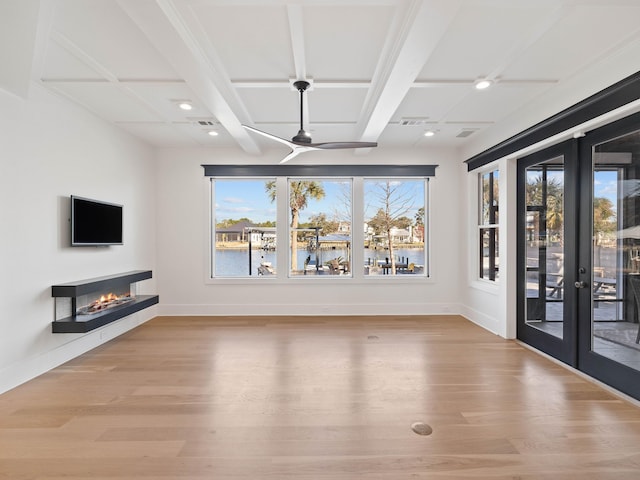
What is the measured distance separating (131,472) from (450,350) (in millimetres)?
3410

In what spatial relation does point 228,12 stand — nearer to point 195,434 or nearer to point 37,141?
point 37,141

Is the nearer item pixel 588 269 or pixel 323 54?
pixel 323 54

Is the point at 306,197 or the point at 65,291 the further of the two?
the point at 306,197

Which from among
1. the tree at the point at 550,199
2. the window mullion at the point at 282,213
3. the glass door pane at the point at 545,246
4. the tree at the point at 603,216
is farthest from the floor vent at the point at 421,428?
the window mullion at the point at 282,213

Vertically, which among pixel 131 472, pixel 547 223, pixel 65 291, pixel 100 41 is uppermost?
pixel 100 41

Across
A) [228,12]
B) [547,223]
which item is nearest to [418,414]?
[547,223]

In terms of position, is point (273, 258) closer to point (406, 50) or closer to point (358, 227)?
point (358, 227)

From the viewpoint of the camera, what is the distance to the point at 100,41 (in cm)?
259

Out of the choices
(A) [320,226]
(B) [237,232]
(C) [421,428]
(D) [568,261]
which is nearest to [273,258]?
(B) [237,232]

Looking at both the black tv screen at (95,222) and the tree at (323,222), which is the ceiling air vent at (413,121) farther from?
the black tv screen at (95,222)

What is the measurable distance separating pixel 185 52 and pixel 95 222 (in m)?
2.61

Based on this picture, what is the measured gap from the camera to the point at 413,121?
4445mm

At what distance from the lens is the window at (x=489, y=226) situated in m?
4.96

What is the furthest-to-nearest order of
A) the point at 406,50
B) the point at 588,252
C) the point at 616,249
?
1. the point at 588,252
2. the point at 616,249
3. the point at 406,50
